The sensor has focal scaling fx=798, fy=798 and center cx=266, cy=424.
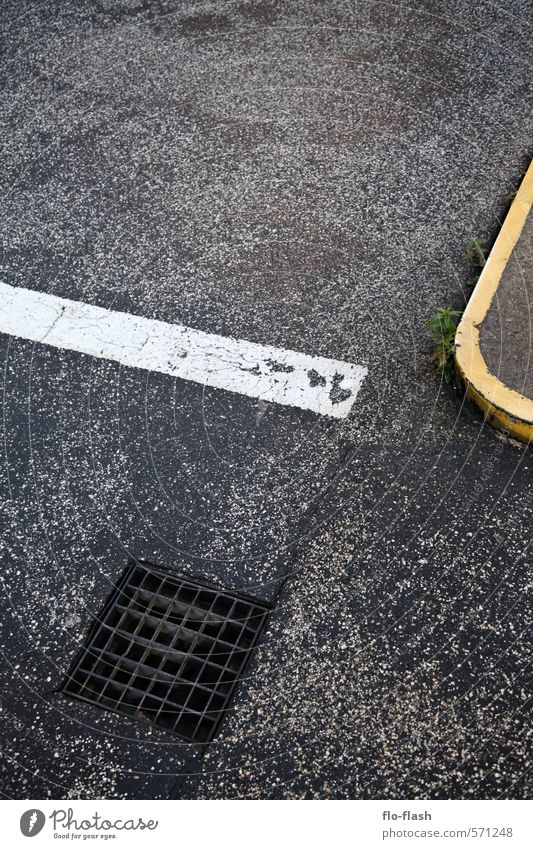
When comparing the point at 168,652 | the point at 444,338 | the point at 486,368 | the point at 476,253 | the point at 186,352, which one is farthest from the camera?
the point at 476,253

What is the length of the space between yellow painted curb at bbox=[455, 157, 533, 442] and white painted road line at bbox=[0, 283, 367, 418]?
48 cm

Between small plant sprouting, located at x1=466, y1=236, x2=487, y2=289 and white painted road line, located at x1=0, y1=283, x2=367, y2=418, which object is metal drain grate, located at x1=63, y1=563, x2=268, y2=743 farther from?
small plant sprouting, located at x1=466, y1=236, x2=487, y2=289

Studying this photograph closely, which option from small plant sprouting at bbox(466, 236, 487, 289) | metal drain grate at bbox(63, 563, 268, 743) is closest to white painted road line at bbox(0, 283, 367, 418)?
small plant sprouting at bbox(466, 236, 487, 289)

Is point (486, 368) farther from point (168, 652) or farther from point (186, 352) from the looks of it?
point (168, 652)

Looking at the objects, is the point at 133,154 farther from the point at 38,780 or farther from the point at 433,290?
the point at 38,780

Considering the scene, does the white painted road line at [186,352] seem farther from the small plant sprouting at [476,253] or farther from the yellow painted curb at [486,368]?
the small plant sprouting at [476,253]

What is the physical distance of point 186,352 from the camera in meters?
3.89

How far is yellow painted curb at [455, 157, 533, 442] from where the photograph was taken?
11.3 feet

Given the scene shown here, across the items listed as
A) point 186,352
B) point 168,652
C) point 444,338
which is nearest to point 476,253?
point 444,338

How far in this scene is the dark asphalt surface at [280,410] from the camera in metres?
2.82

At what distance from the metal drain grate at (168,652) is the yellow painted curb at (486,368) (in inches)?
52.5

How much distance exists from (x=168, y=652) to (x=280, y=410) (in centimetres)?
120

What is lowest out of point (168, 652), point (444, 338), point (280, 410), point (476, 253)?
point (168, 652)

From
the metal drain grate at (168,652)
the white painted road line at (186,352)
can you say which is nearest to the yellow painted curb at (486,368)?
the white painted road line at (186,352)
